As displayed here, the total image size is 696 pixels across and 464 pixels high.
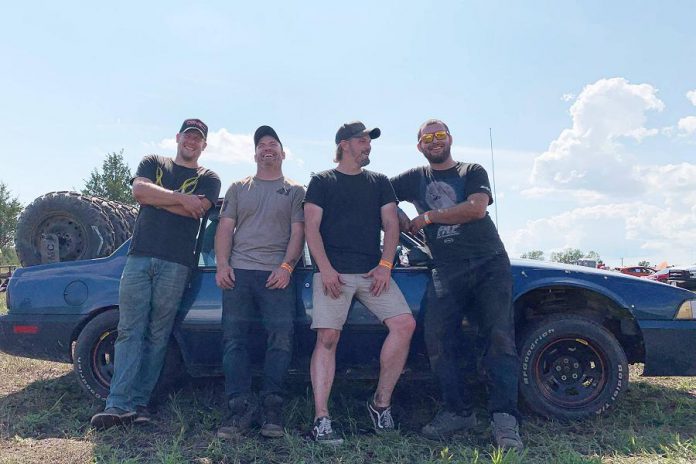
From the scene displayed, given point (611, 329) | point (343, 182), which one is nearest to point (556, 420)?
point (611, 329)

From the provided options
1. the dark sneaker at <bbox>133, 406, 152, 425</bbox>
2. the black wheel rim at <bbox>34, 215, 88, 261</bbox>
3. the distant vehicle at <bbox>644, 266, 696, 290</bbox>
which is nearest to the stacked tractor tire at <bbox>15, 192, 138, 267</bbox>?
the black wheel rim at <bbox>34, 215, 88, 261</bbox>

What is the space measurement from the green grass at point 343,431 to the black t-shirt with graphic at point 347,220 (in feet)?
3.45

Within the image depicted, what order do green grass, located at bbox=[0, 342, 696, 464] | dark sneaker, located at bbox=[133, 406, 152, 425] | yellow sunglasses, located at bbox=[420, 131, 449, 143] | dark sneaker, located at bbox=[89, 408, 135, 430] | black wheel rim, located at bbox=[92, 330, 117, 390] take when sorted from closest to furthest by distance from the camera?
green grass, located at bbox=[0, 342, 696, 464], dark sneaker, located at bbox=[89, 408, 135, 430], dark sneaker, located at bbox=[133, 406, 152, 425], yellow sunglasses, located at bbox=[420, 131, 449, 143], black wheel rim, located at bbox=[92, 330, 117, 390]

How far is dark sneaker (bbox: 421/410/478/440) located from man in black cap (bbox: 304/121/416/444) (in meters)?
0.25

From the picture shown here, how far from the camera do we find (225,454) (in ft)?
10.1

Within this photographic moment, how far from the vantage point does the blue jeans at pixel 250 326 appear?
342cm

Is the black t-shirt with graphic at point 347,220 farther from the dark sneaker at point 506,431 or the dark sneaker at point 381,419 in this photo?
the dark sneaker at point 506,431

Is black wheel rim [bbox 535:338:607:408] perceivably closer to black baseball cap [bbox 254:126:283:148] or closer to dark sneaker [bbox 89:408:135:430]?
black baseball cap [bbox 254:126:283:148]

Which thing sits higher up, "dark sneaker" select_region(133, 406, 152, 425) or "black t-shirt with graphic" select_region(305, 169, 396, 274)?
"black t-shirt with graphic" select_region(305, 169, 396, 274)

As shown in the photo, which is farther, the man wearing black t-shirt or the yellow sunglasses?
the yellow sunglasses

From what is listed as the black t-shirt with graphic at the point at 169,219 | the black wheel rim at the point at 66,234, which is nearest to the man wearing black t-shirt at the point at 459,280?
the black t-shirt with graphic at the point at 169,219

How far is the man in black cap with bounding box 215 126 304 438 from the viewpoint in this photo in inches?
134

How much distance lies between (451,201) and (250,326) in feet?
5.10

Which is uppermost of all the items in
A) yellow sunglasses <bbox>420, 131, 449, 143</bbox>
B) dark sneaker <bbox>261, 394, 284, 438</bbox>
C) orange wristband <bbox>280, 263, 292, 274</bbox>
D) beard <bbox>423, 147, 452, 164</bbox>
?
yellow sunglasses <bbox>420, 131, 449, 143</bbox>
